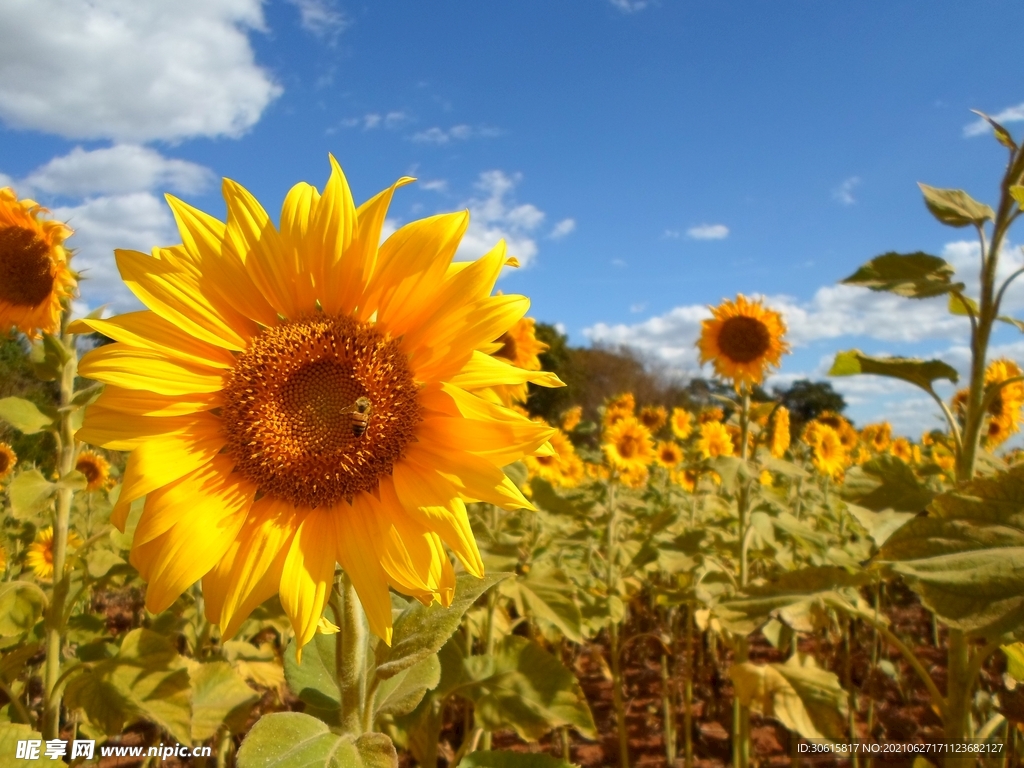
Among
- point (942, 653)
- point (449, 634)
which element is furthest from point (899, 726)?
point (449, 634)

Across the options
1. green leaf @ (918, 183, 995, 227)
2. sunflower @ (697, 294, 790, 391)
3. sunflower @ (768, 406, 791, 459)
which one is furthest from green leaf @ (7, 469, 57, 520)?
sunflower @ (768, 406, 791, 459)

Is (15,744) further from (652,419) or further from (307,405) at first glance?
(652,419)

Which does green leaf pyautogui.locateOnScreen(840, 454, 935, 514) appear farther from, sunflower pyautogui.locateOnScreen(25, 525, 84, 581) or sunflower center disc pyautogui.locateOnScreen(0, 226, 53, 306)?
sunflower pyautogui.locateOnScreen(25, 525, 84, 581)

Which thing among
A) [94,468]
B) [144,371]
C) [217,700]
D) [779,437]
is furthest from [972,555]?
[94,468]

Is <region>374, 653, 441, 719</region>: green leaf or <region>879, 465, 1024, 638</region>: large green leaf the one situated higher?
<region>879, 465, 1024, 638</region>: large green leaf

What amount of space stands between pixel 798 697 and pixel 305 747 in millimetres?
2209

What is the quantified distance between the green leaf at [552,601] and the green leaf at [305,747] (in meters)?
1.94

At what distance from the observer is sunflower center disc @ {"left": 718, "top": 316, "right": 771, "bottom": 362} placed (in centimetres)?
541

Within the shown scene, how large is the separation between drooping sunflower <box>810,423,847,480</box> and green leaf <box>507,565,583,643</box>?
603 centimetres

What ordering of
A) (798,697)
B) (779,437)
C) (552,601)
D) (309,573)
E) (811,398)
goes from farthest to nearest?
(811,398), (779,437), (552,601), (798,697), (309,573)

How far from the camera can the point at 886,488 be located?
7.70ft

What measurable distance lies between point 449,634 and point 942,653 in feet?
20.8

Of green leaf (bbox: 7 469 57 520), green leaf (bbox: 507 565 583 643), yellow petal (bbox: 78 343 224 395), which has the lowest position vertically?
green leaf (bbox: 507 565 583 643)

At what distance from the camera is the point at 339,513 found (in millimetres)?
A: 1510
